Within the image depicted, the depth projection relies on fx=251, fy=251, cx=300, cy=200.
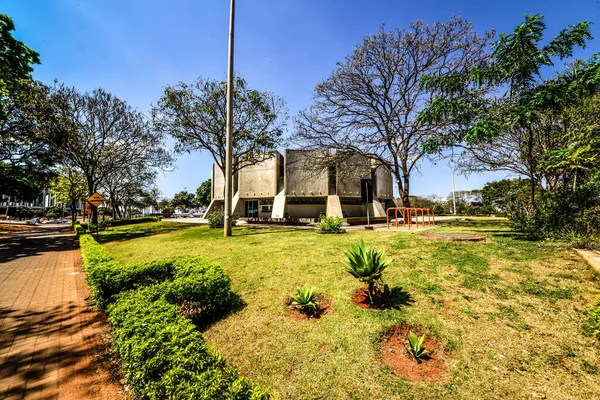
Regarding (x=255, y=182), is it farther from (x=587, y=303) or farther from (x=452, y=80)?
(x=587, y=303)

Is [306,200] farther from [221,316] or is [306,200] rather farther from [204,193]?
[204,193]

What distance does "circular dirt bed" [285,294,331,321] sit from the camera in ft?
16.2

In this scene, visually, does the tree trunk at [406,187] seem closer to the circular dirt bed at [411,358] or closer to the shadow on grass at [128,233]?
the circular dirt bed at [411,358]

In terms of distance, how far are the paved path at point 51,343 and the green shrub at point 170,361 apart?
71cm

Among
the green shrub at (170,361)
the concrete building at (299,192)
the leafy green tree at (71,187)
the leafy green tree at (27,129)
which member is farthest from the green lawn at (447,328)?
the leafy green tree at (71,187)

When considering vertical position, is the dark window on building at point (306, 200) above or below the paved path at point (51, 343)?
above

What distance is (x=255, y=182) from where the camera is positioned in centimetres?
3581

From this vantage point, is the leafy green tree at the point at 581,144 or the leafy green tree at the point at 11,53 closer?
the leafy green tree at the point at 581,144

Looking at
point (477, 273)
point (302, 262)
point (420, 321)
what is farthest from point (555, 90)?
point (302, 262)

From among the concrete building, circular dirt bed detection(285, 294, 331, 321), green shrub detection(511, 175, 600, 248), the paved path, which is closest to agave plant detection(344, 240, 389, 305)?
circular dirt bed detection(285, 294, 331, 321)

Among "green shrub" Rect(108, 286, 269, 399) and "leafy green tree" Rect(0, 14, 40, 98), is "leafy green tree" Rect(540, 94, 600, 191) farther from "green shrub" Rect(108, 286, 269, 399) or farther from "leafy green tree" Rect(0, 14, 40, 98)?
"leafy green tree" Rect(0, 14, 40, 98)

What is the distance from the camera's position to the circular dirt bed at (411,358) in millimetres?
3441

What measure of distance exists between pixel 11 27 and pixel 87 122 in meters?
13.4

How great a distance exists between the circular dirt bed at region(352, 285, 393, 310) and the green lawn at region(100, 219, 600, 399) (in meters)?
0.23
